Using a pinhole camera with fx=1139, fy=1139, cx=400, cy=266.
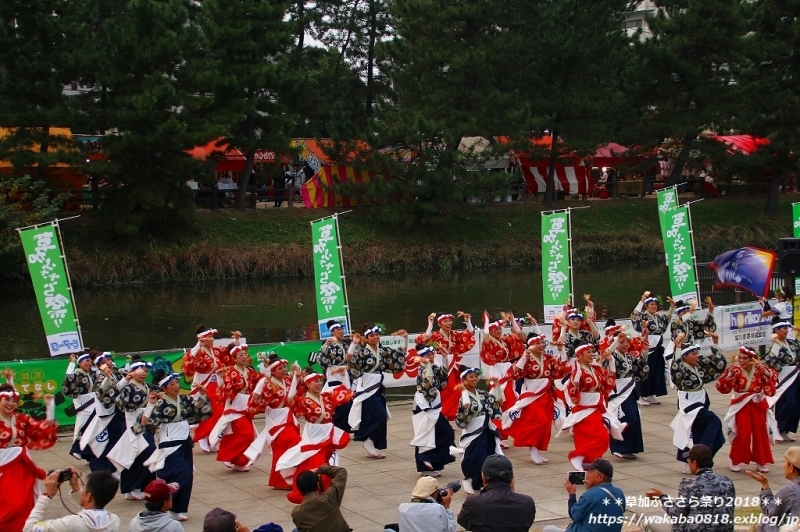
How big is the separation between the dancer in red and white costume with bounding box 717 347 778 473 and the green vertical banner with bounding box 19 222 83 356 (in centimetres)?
863

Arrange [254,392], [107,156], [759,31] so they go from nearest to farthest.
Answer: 1. [254,392]
2. [107,156]
3. [759,31]

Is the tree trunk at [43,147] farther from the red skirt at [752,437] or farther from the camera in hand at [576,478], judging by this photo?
the camera in hand at [576,478]

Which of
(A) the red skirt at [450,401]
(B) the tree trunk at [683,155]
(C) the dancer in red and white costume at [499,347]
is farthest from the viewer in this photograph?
(B) the tree trunk at [683,155]

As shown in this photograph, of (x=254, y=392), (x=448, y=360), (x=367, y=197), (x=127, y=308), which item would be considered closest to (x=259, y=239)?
(x=367, y=197)

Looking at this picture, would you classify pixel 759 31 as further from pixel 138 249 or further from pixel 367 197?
pixel 138 249

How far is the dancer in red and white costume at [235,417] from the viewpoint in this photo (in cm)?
1226

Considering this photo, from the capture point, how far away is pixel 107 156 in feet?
111

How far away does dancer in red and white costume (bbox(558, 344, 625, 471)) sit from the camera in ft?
40.0

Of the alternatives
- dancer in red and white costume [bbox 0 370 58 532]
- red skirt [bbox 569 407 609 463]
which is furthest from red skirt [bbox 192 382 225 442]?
red skirt [bbox 569 407 609 463]

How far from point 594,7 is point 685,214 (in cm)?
2338

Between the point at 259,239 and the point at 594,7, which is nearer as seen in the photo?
the point at 259,239

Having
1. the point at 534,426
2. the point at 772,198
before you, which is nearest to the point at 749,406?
the point at 534,426

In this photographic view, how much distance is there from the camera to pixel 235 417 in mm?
12305

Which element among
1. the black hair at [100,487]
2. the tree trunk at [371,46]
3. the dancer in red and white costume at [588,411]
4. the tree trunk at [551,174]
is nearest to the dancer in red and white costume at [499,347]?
the dancer in red and white costume at [588,411]
